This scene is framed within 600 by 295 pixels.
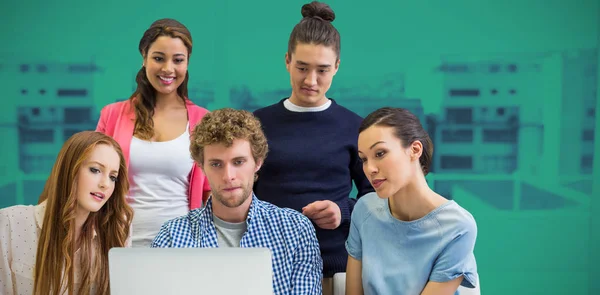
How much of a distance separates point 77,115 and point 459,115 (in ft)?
8.24

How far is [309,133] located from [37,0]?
2.65 metres

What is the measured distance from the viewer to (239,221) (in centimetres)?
182

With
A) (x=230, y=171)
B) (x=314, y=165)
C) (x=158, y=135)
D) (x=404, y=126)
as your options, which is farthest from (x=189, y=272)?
(x=158, y=135)

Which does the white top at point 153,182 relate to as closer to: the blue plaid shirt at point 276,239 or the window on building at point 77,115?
the blue plaid shirt at point 276,239

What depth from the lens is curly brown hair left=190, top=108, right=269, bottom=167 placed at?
1.79 metres

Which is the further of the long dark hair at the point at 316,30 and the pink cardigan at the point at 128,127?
the pink cardigan at the point at 128,127

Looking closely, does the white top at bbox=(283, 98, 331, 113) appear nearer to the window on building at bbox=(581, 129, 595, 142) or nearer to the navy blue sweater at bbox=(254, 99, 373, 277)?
the navy blue sweater at bbox=(254, 99, 373, 277)

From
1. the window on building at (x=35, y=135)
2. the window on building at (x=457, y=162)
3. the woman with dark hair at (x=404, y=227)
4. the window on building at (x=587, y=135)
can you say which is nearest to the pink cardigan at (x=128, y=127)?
the woman with dark hair at (x=404, y=227)

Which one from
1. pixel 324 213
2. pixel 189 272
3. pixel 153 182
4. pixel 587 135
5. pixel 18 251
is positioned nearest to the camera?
pixel 189 272

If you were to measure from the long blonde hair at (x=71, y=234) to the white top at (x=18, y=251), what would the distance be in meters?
0.02

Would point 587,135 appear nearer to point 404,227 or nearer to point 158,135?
point 404,227

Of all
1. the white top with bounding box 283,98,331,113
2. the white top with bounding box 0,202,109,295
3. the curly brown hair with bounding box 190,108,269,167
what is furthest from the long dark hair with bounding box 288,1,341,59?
the white top with bounding box 0,202,109,295

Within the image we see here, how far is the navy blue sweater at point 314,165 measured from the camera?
209 centimetres

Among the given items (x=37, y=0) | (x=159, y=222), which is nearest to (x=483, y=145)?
(x=159, y=222)
